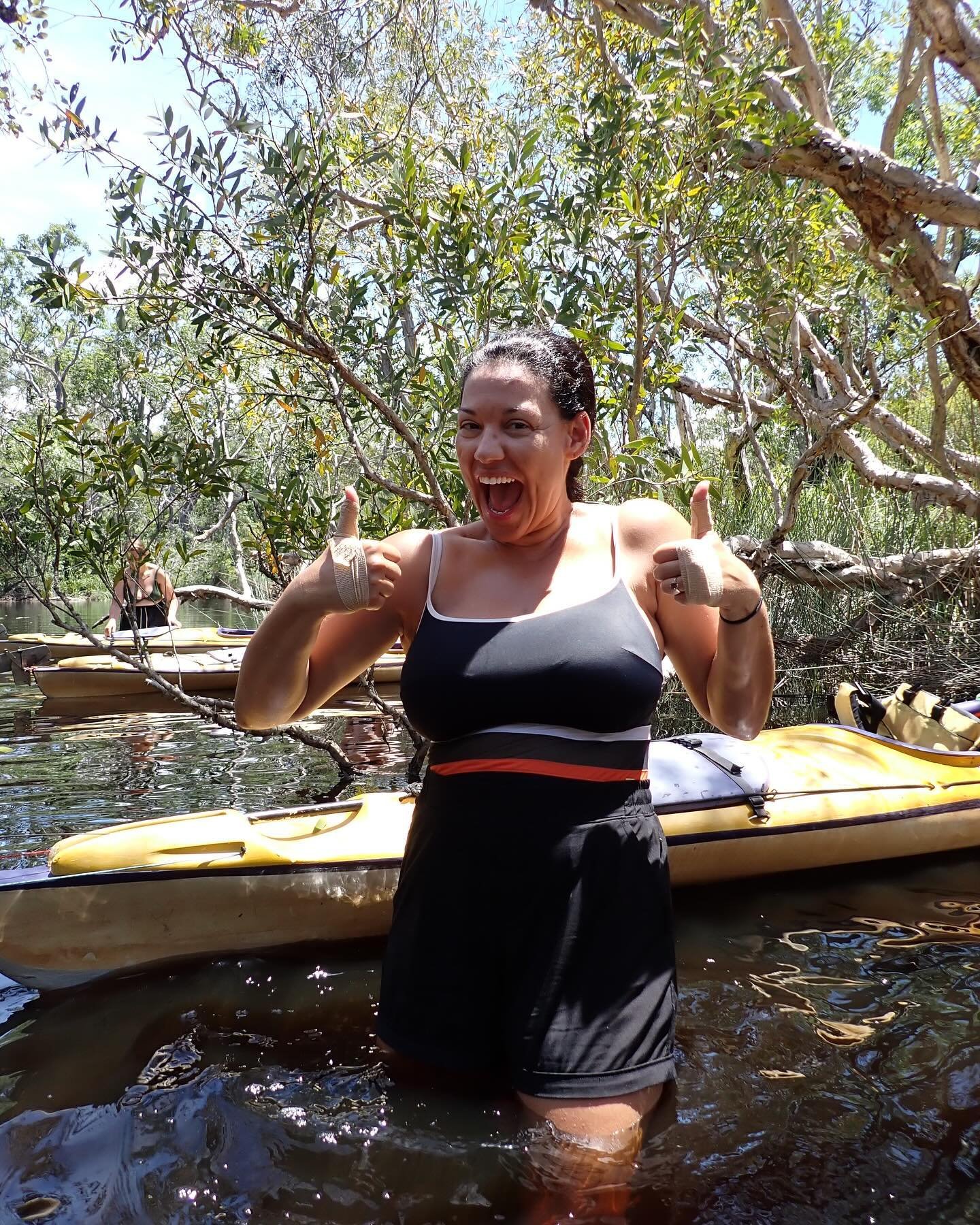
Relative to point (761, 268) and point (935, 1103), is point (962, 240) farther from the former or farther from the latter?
point (935, 1103)

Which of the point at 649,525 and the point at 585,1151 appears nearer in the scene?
the point at 585,1151

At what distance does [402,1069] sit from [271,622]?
92 centimetres

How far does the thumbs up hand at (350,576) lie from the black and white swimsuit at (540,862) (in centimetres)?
14

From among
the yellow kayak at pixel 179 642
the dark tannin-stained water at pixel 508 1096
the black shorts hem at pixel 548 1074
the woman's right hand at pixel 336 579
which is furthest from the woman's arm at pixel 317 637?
the yellow kayak at pixel 179 642

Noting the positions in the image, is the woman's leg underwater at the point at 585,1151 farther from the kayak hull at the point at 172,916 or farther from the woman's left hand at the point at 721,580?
the kayak hull at the point at 172,916

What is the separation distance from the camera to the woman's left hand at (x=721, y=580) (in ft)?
5.67

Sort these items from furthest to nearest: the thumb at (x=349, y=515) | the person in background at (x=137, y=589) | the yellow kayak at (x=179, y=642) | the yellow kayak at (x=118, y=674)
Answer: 1. the yellow kayak at (x=179, y=642)
2. the yellow kayak at (x=118, y=674)
3. the person in background at (x=137, y=589)
4. the thumb at (x=349, y=515)

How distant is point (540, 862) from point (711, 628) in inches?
24.3

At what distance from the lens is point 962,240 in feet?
30.2

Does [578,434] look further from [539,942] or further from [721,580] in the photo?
[539,942]

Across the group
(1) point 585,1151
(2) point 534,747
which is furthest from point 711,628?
(1) point 585,1151

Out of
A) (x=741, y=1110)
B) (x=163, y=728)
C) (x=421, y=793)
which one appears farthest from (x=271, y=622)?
(x=163, y=728)

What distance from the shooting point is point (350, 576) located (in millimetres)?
1730

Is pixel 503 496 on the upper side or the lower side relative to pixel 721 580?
upper
